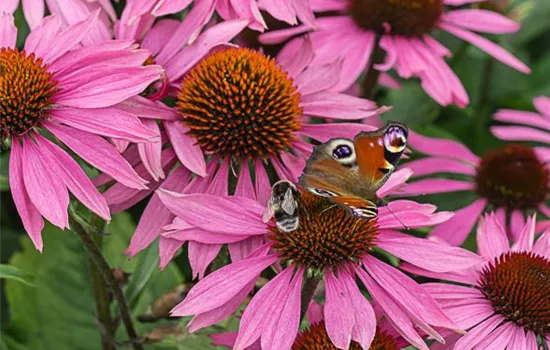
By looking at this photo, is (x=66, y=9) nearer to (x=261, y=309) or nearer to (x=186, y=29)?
(x=186, y=29)

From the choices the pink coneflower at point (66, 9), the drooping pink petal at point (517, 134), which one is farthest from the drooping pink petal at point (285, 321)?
the drooping pink petal at point (517, 134)

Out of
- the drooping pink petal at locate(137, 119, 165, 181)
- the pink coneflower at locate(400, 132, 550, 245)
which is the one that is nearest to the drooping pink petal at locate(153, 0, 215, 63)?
the drooping pink petal at locate(137, 119, 165, 181)

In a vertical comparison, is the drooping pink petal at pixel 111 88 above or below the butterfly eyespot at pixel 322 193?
above

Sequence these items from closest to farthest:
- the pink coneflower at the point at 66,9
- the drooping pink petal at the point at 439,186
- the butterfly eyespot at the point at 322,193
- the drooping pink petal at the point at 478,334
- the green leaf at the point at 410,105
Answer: the butterfly eyespot at the point at 322,193, the drooping pink petal at the point at 478,334, the pink coneflower at the point at 66,9, the drooping pink petal at the point at 439,186, the green leaf at the point at 410,105

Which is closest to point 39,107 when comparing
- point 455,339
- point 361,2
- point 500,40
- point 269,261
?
point 269,261

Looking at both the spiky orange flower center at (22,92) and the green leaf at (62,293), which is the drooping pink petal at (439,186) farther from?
the spiky orange flower center at (22,92)

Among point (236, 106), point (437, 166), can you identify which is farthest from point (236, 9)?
point (437, 166)

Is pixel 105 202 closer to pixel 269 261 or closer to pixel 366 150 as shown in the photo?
pixel 269 261
